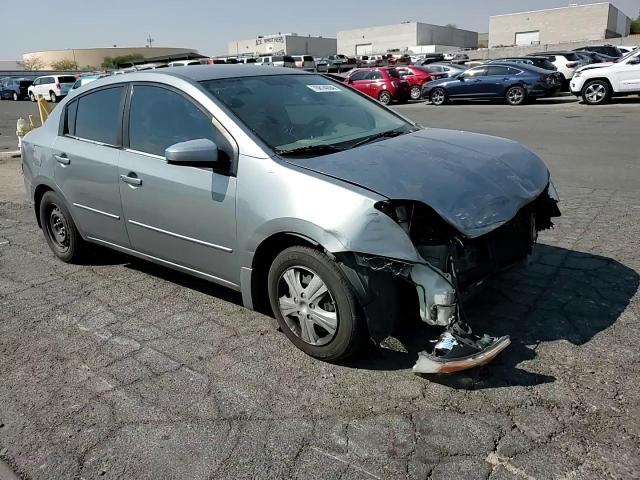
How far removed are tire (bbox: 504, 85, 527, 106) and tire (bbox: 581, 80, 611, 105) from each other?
206 centimetres

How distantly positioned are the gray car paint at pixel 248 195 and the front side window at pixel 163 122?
3.1 inches

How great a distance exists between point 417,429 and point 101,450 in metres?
1.51

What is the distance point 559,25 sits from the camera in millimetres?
78938

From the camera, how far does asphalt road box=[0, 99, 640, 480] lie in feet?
8.41

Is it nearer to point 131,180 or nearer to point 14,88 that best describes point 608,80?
point 131,180

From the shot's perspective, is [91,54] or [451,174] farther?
[91,54]

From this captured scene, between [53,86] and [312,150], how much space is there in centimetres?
3396

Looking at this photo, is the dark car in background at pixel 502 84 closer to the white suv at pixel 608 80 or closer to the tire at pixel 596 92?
the white suv at pixel 608 80

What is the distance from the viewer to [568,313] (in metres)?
3.80

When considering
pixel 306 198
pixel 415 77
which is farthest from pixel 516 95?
pixel 306 198

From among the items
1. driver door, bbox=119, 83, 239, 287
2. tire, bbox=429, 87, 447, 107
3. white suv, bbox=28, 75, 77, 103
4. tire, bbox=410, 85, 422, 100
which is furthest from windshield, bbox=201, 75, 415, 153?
white suv, bbox=28, 75, 77, 103

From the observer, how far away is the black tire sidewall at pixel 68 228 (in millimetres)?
5023

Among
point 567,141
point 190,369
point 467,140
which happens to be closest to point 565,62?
point 567,141

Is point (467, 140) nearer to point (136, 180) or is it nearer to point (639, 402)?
point (639, 402)
